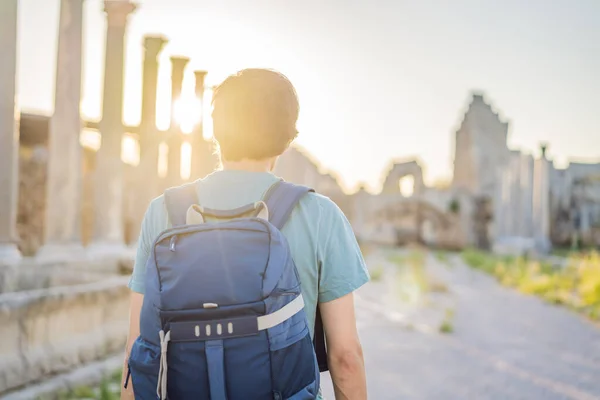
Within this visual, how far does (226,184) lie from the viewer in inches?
63.0

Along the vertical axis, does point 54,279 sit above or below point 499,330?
above

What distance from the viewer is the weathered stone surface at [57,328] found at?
13.3ft

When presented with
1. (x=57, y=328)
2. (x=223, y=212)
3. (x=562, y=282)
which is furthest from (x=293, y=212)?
(x=562, y=282)

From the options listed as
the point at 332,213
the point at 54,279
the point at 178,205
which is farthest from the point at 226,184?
the point at 54,279

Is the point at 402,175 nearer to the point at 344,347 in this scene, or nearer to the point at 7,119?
the point at 7,119

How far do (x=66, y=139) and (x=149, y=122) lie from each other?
3.72m

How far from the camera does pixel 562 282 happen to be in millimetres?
12484

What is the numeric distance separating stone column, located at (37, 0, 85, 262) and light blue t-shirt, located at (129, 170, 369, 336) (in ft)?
23.9

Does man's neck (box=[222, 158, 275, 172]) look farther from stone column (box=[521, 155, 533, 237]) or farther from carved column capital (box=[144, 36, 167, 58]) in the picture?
stone column (box=[521, 155, 533, 237])

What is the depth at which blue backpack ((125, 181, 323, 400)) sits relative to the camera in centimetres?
139

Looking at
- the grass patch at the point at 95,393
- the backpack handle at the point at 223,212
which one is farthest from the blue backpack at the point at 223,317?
the grass patch at the point at 95,393

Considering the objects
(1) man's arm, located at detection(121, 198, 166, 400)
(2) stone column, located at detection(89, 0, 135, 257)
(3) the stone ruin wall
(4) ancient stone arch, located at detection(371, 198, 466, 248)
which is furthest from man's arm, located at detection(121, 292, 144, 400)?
(4) ancient stone arch, located at detection(371, 198, 466, 248)

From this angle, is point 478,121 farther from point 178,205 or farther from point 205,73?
point 178,205

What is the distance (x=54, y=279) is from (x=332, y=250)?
6647 mm
